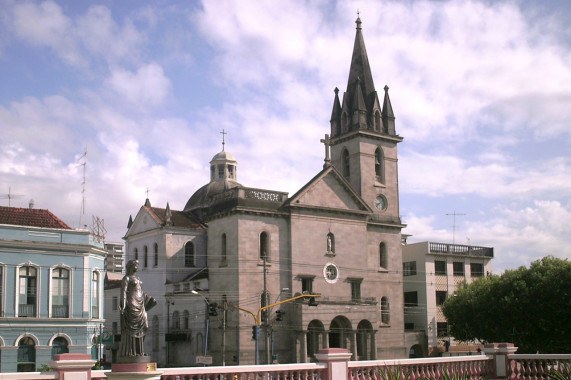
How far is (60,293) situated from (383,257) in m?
32.8

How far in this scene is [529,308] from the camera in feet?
157

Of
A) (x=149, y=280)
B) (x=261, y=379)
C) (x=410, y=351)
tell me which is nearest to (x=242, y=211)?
(x=149, y=280)

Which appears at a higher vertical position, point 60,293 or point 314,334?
point 60,293

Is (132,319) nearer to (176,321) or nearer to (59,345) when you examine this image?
(59,345)

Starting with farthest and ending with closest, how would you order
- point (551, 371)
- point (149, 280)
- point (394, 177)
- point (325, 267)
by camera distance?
point (394, 177) < point (149, 280) < point (325, 267) < point (551, 371)

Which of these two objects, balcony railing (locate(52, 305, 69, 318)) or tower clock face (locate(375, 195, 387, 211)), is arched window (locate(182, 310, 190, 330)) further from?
balcony railing (locate(52, 305, 69, 318))

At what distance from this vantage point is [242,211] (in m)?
53.3

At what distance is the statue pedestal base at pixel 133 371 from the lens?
15695 mm

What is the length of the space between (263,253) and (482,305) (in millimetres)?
16461

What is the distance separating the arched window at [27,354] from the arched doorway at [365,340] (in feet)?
92.7

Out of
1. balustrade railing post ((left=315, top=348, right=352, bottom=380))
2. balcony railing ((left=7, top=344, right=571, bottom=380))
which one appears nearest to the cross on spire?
balcony railing ((left=7, top=344, right=571, bottom=380))

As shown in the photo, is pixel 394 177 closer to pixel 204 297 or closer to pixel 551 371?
pixel 204 297

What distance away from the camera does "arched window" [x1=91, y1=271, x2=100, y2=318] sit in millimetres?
36969

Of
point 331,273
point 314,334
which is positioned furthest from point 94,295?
point 331,273
